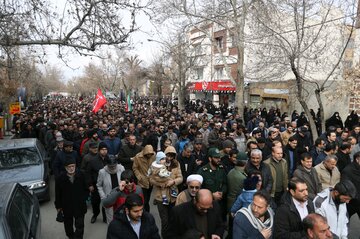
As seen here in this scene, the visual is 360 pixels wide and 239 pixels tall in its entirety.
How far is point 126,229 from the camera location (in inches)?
129

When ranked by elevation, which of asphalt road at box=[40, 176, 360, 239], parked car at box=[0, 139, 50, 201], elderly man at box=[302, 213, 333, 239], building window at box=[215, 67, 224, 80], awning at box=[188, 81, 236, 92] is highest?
building window at box=[215, 67, 224, 80]

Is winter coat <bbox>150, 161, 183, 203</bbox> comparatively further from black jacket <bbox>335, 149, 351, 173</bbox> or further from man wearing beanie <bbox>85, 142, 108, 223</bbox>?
black jacket <bbox>335, 149, 351, 173</bbox>

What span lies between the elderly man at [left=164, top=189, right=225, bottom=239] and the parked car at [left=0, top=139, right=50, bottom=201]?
4.52 meters

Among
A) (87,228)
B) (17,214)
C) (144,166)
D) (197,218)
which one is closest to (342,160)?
(144,166)

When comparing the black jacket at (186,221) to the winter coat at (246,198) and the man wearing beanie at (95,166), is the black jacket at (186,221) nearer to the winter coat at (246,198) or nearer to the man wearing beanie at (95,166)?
the winter coat at (246,198)

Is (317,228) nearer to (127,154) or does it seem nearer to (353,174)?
(353,174)

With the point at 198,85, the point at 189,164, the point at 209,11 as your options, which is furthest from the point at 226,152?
the point at 198,85

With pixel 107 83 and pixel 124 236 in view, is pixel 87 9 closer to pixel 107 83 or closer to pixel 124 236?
pixel 124 236

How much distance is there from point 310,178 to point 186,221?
2403 millimetres

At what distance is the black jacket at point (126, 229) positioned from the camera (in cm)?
326

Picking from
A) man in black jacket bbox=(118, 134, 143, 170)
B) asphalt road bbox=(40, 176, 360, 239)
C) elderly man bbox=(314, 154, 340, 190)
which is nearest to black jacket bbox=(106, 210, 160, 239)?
asphalt road bbox=(40, 176, 360, 239)

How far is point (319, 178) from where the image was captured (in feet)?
16.7

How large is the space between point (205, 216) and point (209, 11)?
1542 cm

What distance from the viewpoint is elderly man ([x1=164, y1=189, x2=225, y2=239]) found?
3.35m
